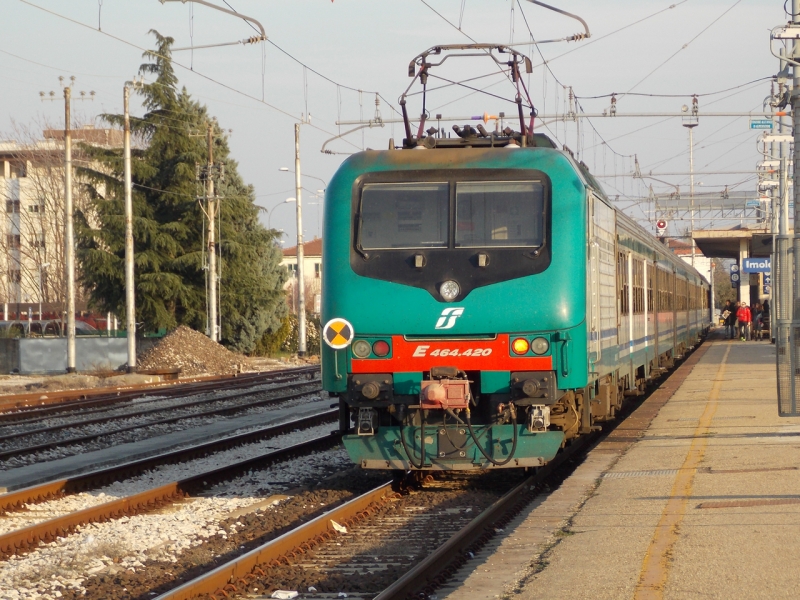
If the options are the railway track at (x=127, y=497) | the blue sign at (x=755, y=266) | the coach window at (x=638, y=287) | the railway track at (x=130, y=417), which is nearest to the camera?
the railway track at (x=127, y=497)

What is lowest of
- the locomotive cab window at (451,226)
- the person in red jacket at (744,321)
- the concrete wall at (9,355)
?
the concrete wall at (9,355)

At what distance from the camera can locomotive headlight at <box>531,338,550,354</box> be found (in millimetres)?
9508

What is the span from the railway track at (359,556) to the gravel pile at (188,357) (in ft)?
78.9

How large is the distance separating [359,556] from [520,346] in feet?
8.38

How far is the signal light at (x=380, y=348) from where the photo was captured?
9641mm

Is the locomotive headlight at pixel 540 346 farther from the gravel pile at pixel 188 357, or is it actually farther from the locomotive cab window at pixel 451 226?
the gravel pile at pixel 188 357

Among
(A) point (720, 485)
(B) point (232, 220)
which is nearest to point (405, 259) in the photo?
(A) point (720, 485)

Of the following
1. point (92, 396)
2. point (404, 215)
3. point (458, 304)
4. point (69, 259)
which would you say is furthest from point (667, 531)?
point (69, 259)

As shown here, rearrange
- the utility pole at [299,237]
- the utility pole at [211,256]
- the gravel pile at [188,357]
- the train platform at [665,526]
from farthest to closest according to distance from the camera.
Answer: the utility pole at [299,237]
the utility pole at [211,256]
the gravel pile at [188,357]
the train platform at [665,526]

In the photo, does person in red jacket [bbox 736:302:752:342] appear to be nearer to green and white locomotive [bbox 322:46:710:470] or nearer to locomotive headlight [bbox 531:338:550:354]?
green and white locomotive [bbox 322:46:710:470]

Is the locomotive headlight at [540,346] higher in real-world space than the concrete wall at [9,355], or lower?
higher

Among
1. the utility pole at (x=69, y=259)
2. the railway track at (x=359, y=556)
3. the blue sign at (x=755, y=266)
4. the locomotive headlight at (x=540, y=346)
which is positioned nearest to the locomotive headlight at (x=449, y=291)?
the locomotive headlight at (x=540, y=346)

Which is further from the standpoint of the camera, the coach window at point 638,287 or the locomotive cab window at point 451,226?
the coach window at point 638,287

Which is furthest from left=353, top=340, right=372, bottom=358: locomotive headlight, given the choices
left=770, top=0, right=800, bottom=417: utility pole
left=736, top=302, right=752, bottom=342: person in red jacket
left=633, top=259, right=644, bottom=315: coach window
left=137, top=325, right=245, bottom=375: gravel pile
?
left=736, top=302, right=752, bottom=342: person in red jacket
